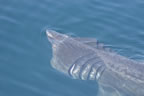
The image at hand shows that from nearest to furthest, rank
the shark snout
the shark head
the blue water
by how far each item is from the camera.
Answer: the blue water < the shark head < the shark snout

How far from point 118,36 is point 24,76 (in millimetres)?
3374

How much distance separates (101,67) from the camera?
786 centimetres

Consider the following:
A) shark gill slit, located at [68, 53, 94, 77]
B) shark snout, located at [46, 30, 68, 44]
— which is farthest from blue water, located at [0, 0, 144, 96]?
shark gill slit, located at [68, 53, 94, 77]

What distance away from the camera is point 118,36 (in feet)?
30.2

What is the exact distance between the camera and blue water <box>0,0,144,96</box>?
23.9ft

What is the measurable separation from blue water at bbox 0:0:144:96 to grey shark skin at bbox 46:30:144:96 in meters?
0.25

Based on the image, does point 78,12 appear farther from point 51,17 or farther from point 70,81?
point 70,81

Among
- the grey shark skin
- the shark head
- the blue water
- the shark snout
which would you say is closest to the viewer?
the blue water

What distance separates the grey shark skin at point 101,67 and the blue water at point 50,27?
9.7 inches

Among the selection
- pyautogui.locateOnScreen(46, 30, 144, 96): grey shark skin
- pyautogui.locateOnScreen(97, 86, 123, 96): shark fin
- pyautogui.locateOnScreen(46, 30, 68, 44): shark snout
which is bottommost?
pyautogui.locateOnScreen(97, 86, 123, 96): shark fin

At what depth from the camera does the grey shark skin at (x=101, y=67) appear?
7.57 meters

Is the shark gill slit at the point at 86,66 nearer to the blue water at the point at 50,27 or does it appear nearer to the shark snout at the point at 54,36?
the blue water at the point at 50,27

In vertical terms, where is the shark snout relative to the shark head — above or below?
above

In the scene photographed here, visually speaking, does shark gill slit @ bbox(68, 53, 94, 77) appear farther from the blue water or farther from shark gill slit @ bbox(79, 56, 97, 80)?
the blue water
